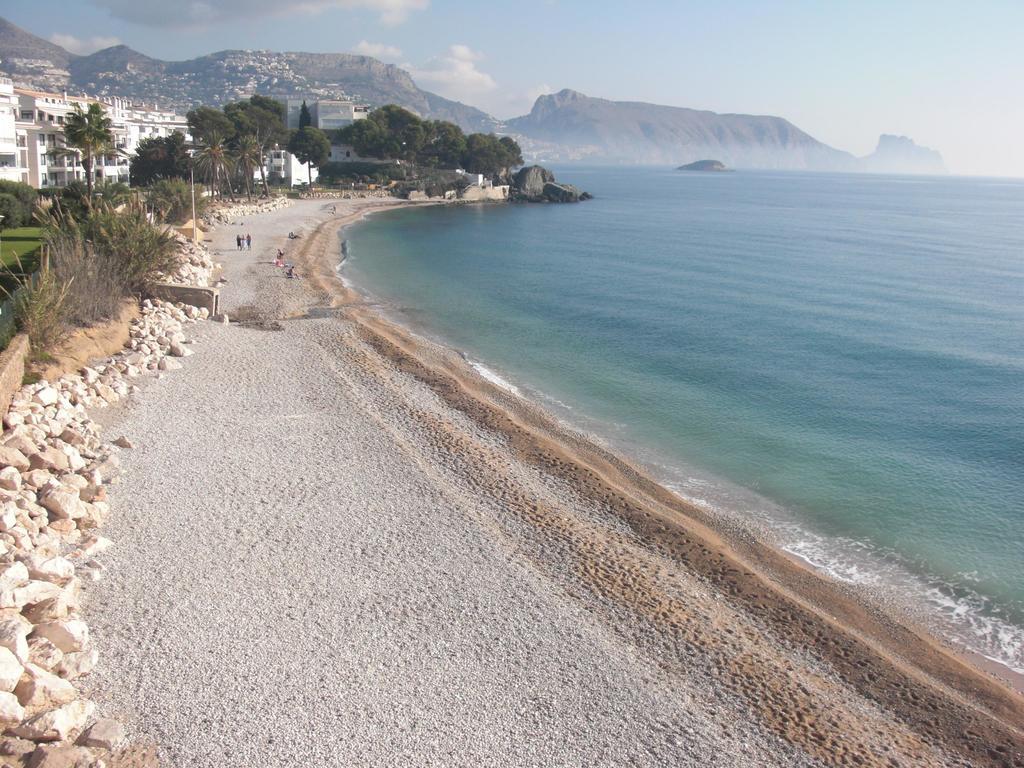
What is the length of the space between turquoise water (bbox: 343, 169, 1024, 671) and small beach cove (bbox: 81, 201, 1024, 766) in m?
2.60

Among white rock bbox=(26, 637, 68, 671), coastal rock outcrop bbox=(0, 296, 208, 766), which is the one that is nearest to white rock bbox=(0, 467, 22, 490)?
coastal rock outcrop bbox=(0, 296, 208, 766)

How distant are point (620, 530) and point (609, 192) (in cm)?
13966

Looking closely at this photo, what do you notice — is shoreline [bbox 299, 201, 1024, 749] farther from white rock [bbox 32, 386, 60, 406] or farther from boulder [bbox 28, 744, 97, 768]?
boulder [bbox 28, 744, 97, 768]

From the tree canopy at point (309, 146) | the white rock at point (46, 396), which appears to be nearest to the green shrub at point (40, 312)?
the white rock at point (46, 396)

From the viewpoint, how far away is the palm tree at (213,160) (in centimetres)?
7069

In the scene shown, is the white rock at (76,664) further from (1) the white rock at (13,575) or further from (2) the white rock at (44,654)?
(1) the white rock at (13,575)

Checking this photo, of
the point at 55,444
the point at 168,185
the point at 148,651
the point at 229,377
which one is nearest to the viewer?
the point at 148,651

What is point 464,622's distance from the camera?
13.0 metres

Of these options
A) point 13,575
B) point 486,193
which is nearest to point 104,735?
point 13,575

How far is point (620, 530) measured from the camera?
17562 millimetres

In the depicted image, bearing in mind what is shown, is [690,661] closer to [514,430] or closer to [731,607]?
[731,607]

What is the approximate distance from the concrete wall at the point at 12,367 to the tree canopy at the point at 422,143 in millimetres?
97158

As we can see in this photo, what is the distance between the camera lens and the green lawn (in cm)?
2950

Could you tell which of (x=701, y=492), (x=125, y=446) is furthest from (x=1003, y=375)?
(x=125, y=446)
